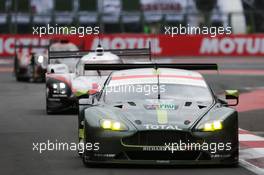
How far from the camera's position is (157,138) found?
9.98 meters

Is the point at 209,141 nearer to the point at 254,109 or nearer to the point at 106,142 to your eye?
the point at 106,142

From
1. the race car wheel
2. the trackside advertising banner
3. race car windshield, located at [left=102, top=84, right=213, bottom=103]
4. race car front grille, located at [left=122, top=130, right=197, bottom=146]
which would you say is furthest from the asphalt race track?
the trackside advertising banner

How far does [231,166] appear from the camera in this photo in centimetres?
1032

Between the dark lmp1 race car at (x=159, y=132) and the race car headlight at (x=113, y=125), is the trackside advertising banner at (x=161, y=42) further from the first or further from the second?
the race car headlight at (x=113, y=125)

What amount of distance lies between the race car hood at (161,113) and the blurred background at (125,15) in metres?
34.8

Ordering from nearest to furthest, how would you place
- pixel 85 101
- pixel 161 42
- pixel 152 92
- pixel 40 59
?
pixel 152 92 < pixel 85 101 < pixel 40 59 < pixel 161 42

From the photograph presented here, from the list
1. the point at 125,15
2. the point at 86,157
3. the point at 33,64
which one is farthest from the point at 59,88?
the point at 125,15

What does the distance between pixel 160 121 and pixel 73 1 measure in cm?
3824

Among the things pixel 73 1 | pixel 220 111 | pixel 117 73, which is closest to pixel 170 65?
pixel 117 73

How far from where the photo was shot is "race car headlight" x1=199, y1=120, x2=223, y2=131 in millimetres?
10078

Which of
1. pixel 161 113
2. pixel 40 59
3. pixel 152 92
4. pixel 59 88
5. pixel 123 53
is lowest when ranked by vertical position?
pixel 59 88

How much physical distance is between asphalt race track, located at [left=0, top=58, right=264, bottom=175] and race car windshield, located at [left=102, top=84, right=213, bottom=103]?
0.87m

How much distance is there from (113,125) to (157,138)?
504 millimetres

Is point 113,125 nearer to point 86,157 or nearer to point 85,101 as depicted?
point 86,157
